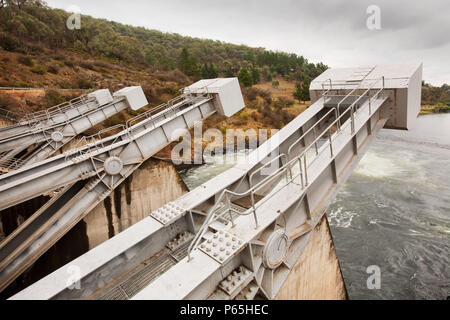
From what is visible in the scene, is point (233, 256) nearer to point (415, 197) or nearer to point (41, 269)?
point (41, 269)

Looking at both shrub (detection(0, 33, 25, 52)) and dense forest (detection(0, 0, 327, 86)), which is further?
dense forest (detection(0, 0, 327, 86))

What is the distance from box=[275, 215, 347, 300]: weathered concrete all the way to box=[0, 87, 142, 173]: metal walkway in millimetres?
9338

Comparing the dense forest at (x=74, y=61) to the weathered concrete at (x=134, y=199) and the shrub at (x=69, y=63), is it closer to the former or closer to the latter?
the shrub at (x=69, y=63)

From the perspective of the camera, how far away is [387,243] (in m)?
10.8

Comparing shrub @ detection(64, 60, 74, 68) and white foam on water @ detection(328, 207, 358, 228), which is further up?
shrub @ detection(64, 60, 74, 68)

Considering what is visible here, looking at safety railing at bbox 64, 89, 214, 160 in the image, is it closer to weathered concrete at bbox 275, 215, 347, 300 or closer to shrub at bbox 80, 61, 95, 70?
weathered concrete at bbox 275, 215, 347, 300

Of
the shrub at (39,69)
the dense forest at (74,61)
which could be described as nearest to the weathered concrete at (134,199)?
the dense forest at (74,61)

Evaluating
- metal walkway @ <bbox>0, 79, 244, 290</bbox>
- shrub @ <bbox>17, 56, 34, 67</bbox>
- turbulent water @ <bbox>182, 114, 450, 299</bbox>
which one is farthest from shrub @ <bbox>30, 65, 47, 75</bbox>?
metal walkway @ <bbox>0, 79, 244, 290</bbox>

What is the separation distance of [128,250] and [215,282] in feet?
5.66

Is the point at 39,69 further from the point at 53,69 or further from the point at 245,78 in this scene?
the point at 245,78

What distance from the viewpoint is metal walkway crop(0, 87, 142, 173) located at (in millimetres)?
9391

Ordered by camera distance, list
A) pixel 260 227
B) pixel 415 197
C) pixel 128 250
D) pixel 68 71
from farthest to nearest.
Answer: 1. pixel 68 71
2. pixel 415 197
3. pixel 128 250
4. pixel 260 227
